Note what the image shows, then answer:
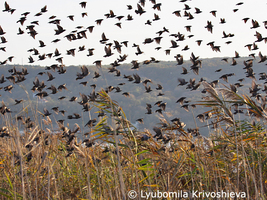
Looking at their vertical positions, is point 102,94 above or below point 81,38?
below

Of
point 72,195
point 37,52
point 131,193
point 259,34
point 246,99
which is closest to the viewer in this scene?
point 246,99

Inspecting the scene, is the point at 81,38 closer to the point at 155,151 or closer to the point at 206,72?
the point at 155,151

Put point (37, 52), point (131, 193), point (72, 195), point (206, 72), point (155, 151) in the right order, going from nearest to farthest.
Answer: point (131, 193), point (155, 151), point (72, 195), point (37, 52), point (206, 72)

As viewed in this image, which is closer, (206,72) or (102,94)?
(102,94)

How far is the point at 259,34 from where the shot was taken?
11.8 m

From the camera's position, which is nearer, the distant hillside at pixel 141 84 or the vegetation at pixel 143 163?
the vegetation at pixel 143 163

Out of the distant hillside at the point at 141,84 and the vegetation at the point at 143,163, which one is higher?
the distant hillside at the point at 141,84

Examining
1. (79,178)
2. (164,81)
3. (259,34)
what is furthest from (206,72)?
(79,178)

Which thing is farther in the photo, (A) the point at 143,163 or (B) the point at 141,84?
(B) the point at 141,84

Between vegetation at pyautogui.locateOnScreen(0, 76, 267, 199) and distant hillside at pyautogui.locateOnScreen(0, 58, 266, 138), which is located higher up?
distant hillside at pyautogui.locateOnScreen(0, 58, 266, 138)

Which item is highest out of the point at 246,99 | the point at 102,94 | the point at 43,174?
the point at 102,94

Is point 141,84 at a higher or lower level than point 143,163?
higher

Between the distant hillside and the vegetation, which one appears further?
the distant hillside

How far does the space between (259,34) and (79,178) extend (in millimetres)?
9869
